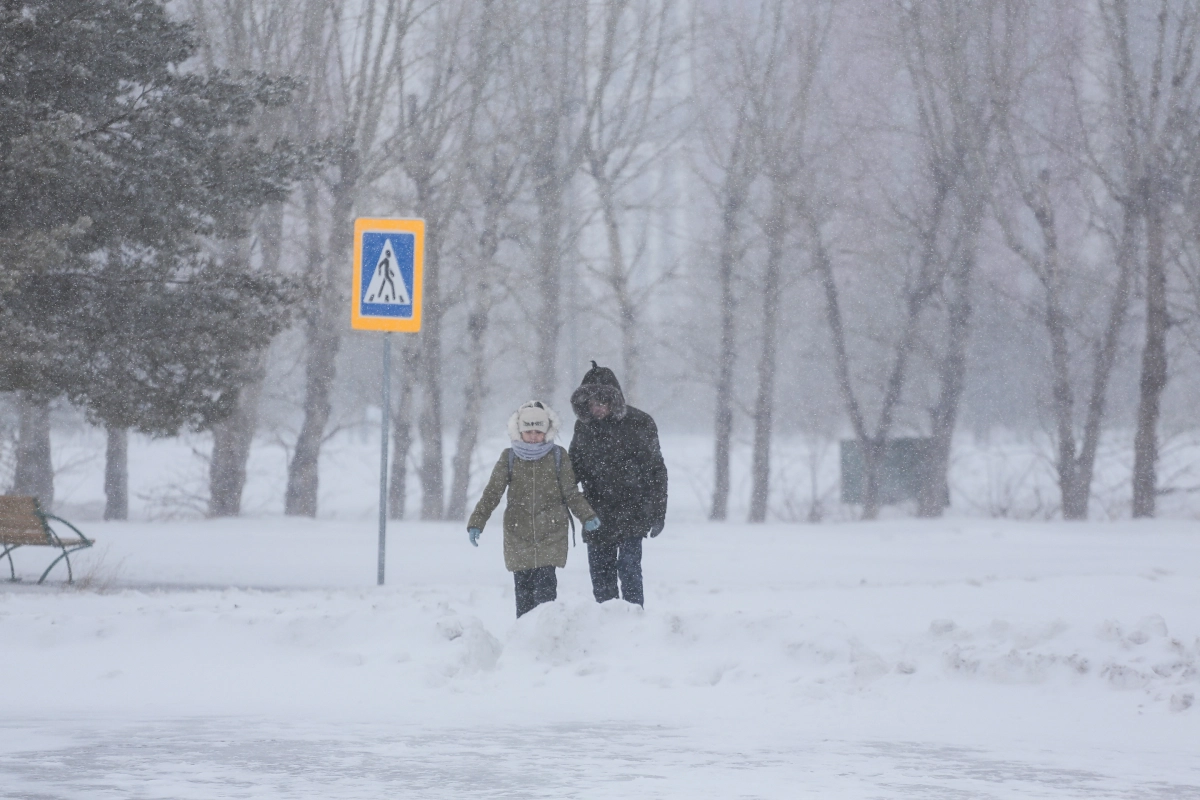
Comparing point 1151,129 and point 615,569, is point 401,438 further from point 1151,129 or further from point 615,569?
point 615,569

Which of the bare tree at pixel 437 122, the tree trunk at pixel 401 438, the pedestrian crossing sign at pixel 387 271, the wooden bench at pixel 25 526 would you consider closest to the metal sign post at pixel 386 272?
the pedestrian crossing sign at pixel 387 271

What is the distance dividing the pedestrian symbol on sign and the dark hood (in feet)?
9.42

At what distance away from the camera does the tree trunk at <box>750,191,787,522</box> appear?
1049 inches

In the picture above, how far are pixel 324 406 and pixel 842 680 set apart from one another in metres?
17.3

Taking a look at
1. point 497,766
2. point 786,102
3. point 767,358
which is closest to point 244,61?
point 786,102

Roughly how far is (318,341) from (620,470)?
604 inches

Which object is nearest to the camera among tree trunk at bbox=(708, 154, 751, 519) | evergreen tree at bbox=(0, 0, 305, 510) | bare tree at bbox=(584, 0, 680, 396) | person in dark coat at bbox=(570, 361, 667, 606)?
person in dark coat at bbox=(570, 361, 667, 606)

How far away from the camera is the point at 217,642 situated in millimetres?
9141

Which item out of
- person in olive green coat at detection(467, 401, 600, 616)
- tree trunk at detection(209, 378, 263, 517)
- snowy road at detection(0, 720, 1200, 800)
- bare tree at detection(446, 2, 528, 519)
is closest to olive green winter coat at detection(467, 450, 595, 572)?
person in olive green coat at detection(467, 401, 600, 616)

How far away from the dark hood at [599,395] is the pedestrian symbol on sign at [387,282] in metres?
2.87

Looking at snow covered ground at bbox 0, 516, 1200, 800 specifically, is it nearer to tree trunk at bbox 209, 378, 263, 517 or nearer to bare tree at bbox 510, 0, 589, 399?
tree trunk at bbox 209, 378, 263, 517

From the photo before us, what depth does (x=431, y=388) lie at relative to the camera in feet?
87.1

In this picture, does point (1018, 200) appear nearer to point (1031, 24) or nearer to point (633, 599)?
point (1031, 24)

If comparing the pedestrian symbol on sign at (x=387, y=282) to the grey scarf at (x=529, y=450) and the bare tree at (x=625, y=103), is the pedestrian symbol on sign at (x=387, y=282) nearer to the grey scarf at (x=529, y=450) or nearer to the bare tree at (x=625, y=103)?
the grey scarf at (x=529, y=450)
